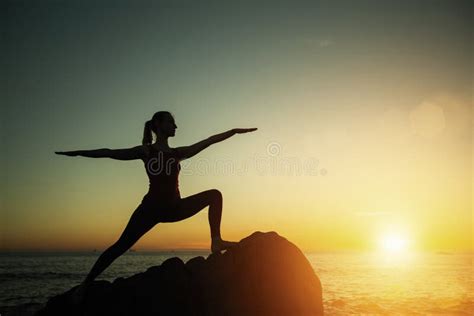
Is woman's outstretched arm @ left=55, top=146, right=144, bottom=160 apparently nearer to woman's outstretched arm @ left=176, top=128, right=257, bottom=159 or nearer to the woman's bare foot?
woman's outstretched arm @ left=176, top=128, right=257, bottom=159

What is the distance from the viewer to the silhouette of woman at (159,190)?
6859 mm

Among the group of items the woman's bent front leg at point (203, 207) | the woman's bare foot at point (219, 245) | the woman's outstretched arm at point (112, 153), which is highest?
the woman's outstretched arm at point (112, 153)

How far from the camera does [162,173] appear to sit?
23.0ft

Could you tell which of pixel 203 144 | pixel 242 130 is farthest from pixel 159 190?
pixel 242 130

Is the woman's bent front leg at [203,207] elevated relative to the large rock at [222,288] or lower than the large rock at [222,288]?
elevated

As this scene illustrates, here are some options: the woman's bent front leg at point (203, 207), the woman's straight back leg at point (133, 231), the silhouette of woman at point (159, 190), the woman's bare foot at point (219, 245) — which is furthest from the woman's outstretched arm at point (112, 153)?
the woman's bare foot at point (219, 245)

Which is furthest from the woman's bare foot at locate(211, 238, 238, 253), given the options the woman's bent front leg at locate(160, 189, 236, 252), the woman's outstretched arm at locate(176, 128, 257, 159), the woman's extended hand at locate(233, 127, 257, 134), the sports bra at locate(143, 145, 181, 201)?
the woman's extended hand at locate(233, 127, 257, 134)

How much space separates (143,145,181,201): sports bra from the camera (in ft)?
22.8

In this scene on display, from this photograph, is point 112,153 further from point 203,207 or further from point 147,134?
point 203,207

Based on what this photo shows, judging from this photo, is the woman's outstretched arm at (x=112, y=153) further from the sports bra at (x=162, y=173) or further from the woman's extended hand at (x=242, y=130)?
the woman's extended hand at (x=242, y=130)

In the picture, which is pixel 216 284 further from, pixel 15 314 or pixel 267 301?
pixel 15 314

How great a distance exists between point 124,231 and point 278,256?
295cm

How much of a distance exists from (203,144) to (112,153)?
4.90 feet

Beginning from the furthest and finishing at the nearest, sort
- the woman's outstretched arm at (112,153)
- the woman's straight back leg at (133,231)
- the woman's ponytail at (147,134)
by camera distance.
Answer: the woman's ponytail at (147,134) → the woman's straight back leg at (133,231) → the woman's outstretched arm at (112,153)
